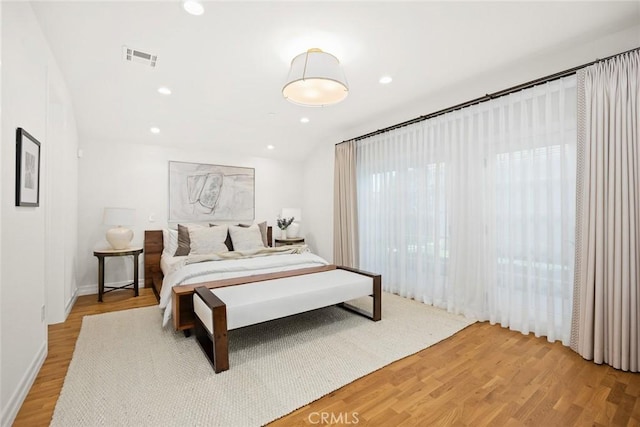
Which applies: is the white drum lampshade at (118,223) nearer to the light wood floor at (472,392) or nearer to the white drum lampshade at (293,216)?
the light wood floor at (472,392)

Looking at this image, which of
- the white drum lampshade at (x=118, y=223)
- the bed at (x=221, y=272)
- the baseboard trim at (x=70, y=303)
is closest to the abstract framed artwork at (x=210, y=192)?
the white drum lampshade at (x=118, y=223)

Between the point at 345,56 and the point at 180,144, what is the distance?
3.18 meters

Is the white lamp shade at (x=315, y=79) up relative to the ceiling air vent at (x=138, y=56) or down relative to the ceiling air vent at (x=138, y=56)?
down

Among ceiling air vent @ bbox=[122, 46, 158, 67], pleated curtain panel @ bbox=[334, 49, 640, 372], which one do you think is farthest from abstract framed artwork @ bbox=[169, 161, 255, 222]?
pleated curtain panel @ bbox=[334, 49, 640, 372]

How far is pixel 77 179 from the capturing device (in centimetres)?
389

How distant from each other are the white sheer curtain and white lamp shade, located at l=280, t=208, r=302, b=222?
180 centimetres

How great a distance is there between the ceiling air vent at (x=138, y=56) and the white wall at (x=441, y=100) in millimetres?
2607

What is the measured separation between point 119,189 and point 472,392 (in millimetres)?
4839

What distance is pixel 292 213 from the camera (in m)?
5.36

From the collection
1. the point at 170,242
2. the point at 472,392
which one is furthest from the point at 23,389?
the point at 472,392

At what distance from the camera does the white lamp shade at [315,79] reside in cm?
218

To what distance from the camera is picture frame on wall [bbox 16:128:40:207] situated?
1.71 meters

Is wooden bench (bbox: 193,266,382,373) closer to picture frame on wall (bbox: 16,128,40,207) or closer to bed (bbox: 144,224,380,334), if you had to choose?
bed (bbox: 144,224,380,334)

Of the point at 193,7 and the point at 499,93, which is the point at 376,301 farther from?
the point at 193,7
